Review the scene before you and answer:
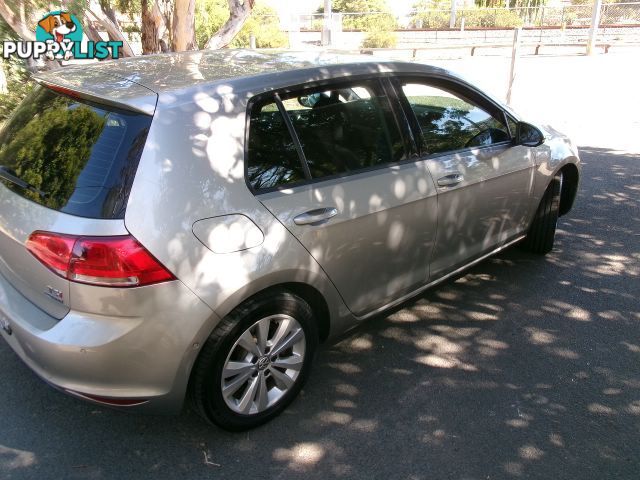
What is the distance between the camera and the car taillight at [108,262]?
2.23 m

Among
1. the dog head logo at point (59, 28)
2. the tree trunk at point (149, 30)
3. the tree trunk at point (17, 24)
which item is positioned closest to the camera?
the tree trunk at point (17, 24)

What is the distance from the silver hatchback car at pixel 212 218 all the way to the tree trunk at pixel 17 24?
15.9 ft

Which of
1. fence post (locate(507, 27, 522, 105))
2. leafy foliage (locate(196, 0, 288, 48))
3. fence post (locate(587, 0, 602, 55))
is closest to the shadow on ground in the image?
fence post (locate(507, 27, 522, 105))

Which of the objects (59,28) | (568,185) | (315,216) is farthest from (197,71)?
(59,28)

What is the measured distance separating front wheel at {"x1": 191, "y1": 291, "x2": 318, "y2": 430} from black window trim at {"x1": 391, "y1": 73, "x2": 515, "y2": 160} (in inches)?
50.8

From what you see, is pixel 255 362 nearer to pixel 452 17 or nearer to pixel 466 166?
pixel 466 166

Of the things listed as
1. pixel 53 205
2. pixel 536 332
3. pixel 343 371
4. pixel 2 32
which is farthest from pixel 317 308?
pixel 2 32

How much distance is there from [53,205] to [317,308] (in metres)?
1.37

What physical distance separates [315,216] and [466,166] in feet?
4.33

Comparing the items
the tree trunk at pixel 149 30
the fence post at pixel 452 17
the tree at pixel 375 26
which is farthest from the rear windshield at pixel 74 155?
the fence post at pixel 452 17

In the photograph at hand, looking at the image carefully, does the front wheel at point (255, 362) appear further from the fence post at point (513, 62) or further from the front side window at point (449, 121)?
the fence post at point (513, 62)

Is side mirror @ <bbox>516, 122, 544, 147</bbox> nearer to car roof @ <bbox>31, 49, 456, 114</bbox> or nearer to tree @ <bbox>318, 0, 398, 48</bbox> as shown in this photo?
car roof @ <bbox>31, 49, 456, 114</bbox>

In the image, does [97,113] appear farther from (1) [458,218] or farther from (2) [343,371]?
(1) [458,218]

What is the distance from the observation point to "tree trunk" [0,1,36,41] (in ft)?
22.7
